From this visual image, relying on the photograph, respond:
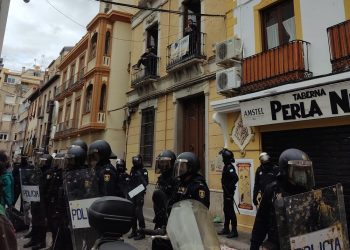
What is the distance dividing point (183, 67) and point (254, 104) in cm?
384

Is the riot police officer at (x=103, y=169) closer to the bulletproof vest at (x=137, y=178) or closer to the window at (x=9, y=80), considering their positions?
the bulletproof vest at (x=137, y=178)

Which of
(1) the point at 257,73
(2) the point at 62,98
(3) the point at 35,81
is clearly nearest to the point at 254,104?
(1) the point at 257,73

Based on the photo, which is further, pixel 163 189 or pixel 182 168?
pixel 163 189

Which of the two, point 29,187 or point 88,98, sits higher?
point 88,98

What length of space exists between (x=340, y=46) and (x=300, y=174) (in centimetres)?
484

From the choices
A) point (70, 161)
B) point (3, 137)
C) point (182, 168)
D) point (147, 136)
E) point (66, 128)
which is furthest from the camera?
point (3, 137)

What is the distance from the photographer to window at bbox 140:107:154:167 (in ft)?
43.4

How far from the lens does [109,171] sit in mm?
4652

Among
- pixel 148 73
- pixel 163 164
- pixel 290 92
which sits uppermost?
pixel 148 73

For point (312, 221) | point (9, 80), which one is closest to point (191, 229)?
point (312, 221)

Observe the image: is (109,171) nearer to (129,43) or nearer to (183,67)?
(183,67)

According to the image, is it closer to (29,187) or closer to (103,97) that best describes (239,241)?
(29,187)

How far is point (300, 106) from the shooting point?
7102 mm

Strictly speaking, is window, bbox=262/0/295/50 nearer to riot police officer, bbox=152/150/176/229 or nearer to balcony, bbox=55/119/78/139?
riot police officer, bbox=152/150/176/229
